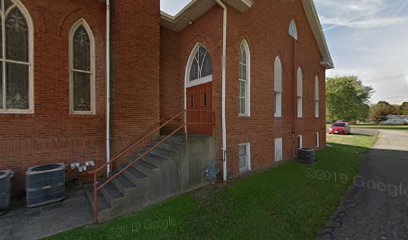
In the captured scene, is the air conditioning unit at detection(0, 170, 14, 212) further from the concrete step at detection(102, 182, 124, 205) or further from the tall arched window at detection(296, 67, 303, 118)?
the tall arched window at detection(296, 67, 303, 118)

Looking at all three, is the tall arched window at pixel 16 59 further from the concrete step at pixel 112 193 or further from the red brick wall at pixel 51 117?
the concrete step at pixel 112 193

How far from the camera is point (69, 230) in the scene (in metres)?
3.53

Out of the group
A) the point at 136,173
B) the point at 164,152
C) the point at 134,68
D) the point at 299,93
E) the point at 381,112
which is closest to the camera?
the point at 136,173

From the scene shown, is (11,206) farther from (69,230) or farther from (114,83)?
(114,83)

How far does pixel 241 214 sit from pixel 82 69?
6294 mm

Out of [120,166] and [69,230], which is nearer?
[69,230]

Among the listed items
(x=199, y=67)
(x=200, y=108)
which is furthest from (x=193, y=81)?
(x=200, y=108)

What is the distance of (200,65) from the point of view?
321 inches

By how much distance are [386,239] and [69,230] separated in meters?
A: 6.23

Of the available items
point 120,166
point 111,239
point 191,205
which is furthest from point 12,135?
point 191,205

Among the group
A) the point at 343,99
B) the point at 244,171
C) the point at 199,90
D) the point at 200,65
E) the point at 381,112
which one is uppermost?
the point at 343,99

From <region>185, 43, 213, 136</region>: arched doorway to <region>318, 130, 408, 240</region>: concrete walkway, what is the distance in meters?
4.39

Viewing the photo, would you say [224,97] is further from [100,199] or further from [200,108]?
[100,199]

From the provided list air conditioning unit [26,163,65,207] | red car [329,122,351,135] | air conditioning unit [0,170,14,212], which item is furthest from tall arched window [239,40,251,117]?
red car [329,122,351,135]
